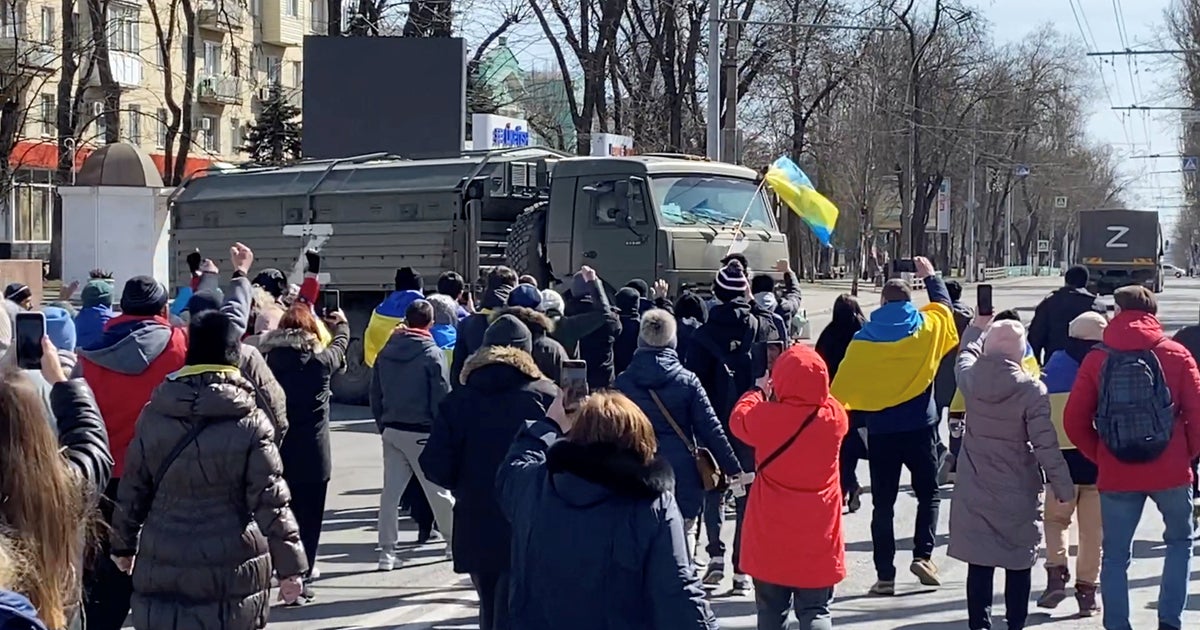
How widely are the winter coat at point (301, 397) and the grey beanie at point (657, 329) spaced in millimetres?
1989

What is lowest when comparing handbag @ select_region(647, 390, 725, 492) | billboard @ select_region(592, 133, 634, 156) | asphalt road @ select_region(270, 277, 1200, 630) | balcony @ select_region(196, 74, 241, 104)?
asphalt road @ select_region(270, 277, 1200, 630)

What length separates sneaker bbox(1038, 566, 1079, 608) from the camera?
8344mm

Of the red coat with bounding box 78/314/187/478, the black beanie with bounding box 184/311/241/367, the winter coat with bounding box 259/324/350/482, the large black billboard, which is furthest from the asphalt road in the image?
the large black billboard

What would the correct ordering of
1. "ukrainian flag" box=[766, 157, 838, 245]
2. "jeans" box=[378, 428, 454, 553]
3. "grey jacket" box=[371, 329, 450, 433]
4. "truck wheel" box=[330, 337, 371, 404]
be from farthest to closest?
"truck wheel" box=[330, 337, 371, 404] → "ukrainian flag" box=[766, 157, 838, 245] → "jeans" box=[378, 428, 454, 553] → "grey jacket" box=[371, 329, 450, 433]

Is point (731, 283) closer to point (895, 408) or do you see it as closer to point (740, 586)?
point (895, 408)

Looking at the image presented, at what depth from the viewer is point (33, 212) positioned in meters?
55.8

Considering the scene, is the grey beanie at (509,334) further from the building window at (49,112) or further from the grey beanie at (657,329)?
the building window at (49,112)

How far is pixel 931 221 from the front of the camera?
70.9m

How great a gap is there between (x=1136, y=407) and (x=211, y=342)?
4.27 meters

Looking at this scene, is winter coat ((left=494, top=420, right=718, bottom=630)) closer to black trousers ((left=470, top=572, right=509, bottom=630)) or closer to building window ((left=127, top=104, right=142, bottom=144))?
black trousers ((left=470, top=572, right=509, bottom=630))

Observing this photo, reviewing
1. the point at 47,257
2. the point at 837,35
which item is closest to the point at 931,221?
the point at 837,35

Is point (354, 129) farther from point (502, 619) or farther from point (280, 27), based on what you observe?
point (280, 27)

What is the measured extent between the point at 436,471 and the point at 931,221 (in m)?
66.9

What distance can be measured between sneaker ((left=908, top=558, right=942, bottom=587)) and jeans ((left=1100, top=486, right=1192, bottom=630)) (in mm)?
1450
